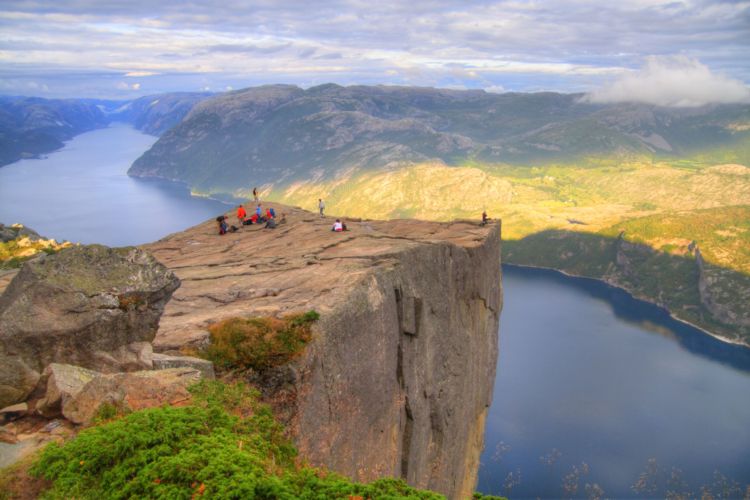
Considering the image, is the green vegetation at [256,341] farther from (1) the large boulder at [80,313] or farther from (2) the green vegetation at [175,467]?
(2) the green vegetation at [175,467]

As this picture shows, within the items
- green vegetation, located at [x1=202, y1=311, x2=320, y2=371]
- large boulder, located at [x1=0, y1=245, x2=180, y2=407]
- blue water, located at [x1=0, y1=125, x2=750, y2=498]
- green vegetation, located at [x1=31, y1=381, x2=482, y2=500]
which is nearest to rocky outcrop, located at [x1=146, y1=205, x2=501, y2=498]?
green vegetation, located at [x1=202, y1=311, x2=320, y2=371]

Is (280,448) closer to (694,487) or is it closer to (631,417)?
(694,487)

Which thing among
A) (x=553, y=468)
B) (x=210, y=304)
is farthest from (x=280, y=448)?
(x=553, y=468)

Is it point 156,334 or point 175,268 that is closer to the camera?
point 156,334

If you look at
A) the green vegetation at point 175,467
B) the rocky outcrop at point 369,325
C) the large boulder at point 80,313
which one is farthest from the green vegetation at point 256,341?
the green vegetation at point 175,467

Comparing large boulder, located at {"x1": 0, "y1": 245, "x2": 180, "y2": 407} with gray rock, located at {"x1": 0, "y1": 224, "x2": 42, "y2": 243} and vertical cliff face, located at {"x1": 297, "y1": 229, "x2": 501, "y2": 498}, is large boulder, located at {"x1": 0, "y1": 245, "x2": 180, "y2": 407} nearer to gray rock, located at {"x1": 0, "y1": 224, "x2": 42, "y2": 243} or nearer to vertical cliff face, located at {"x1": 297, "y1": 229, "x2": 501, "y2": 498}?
vertical cliff face, located at {"x1": 297, "y1": 229, "x2": 501, "y2": 498}

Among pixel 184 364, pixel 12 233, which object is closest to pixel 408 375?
pixel 184 364

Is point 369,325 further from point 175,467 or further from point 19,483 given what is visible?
point 19,483
